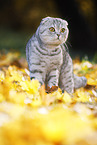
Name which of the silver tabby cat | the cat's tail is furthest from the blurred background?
the cat's tail

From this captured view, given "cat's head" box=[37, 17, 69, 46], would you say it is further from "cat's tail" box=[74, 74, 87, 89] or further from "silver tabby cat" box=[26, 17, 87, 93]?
"cat's tail" box=[74, 74, 87, 89]

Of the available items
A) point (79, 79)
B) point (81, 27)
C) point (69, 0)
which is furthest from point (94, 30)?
point (79, 79)

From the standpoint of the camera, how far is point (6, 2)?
9.52m

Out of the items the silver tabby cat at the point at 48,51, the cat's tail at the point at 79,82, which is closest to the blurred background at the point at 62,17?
the silver tabby cat at the point at 48,51

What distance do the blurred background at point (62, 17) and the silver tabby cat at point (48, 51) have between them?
2.31 feet

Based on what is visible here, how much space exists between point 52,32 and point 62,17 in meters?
4.56

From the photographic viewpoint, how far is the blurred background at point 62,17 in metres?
5.47

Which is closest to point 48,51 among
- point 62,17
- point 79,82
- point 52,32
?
point 52,32

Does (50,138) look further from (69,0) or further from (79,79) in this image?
(69,0)

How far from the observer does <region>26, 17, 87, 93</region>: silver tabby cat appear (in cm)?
220

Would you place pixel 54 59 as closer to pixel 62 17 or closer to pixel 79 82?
pixel 79 82

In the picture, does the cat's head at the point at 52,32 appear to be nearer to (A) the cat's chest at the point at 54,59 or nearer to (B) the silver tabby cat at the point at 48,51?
(B) the silver tabby cat at the point at 48,51

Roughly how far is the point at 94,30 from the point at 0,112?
505cm

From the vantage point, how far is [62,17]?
6500 mm
